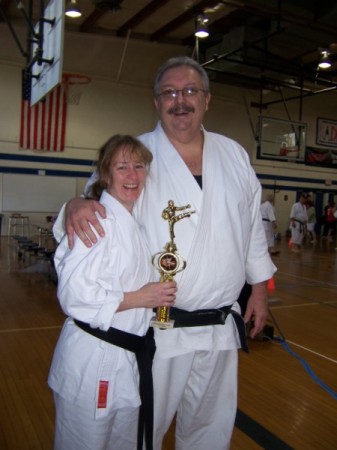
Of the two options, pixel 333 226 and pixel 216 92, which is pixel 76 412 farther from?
pixel 333 226

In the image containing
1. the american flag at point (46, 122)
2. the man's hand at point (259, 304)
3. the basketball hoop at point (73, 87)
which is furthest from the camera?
the american flag at point (46, 122)

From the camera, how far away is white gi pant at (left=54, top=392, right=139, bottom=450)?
1.40m

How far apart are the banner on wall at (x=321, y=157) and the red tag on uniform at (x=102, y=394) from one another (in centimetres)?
1419

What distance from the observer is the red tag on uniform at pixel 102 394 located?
140 centimetres

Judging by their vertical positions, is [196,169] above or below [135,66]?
below

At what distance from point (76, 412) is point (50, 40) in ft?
20.8

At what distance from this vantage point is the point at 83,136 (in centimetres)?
1445

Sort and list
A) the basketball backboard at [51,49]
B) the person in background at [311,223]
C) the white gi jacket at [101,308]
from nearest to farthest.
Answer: the white gi jacket at [101,308]
the basketball backboard at [51,49]
the person in background at [311,223]

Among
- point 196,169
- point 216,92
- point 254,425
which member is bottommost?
point 254,425

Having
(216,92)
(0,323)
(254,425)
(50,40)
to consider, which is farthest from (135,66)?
A: (254,425)

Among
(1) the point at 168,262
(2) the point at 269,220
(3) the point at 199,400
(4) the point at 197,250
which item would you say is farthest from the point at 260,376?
(2) the point at 269,220

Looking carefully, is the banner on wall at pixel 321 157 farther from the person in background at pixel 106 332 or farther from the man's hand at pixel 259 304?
the person in background at pixel 106 332

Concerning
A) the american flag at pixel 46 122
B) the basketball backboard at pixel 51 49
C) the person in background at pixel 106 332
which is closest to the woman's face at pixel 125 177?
the person in background at pixel 106 332

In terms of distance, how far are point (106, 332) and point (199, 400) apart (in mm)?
628
